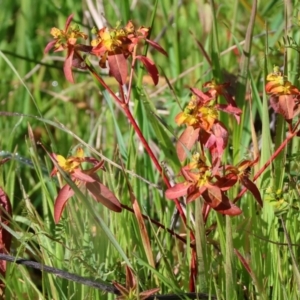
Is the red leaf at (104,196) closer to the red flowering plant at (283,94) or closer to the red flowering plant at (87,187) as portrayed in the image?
the red flowering plant at (87,187)

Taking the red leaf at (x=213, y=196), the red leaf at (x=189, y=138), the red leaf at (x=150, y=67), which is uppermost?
the red leaf at (x=150, y=67)

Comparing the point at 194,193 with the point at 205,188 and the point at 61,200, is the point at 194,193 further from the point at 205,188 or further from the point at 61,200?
the point at 61,200

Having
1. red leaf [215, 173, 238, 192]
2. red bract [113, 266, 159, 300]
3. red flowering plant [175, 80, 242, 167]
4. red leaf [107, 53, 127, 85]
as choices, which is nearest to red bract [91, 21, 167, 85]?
red leaf [107, 53, 127, 85]

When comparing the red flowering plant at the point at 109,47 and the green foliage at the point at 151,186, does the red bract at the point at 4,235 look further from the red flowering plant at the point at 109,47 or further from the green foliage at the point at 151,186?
the red flowering plant at the point at 109,47

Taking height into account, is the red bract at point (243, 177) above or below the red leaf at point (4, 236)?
above

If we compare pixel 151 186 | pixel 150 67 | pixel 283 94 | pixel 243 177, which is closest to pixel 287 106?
pixel 283 94

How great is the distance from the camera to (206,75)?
1.79 m

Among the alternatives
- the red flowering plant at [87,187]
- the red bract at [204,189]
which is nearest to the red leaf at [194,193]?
the red bract at [204,189]

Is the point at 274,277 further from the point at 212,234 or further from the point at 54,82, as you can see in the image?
the point at 54,82

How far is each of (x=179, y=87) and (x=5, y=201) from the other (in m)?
0.95

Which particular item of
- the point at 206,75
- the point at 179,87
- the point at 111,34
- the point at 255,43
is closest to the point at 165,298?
the point at 111,34

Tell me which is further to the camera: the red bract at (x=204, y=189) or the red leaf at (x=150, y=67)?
the red leaf at (x=150, y=67)

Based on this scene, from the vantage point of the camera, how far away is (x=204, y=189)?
1.08m

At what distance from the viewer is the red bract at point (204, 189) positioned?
A: 1.08m
